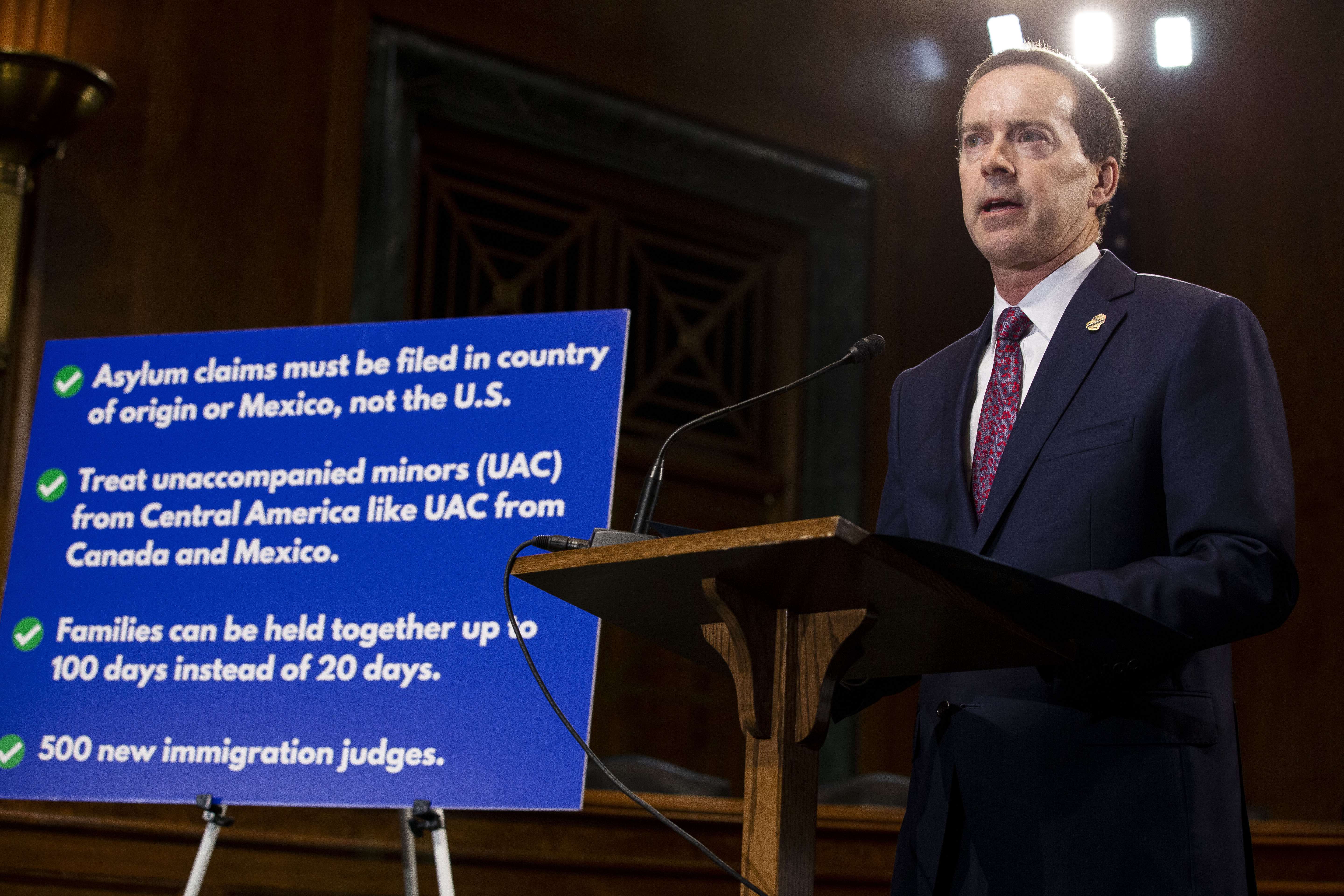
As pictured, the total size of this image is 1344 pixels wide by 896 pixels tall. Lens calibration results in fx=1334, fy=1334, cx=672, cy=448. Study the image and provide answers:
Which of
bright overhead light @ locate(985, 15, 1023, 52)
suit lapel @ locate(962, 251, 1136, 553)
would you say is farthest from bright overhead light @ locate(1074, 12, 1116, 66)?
suit lapel @ locate(962, 251, 1136, 553)

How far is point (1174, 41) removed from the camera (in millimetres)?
5383

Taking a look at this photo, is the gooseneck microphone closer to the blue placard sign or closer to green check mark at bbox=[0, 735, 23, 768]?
the blue placard sign

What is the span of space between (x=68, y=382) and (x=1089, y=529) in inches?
74.9

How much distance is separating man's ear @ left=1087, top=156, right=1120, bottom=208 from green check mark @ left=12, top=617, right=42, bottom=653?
5.99ft

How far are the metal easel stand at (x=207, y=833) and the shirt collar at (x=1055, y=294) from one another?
55.2 inches

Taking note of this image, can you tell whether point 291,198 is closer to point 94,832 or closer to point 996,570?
point 94,832

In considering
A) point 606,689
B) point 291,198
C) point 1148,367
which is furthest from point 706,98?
point 1148,367

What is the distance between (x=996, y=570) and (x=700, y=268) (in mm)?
4267

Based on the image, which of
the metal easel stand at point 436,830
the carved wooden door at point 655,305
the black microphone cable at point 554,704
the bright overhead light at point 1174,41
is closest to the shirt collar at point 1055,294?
the black microphone cable at point 554,704

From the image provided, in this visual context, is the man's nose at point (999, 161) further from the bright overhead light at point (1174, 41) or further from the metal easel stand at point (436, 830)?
the bright overhead light at point (1174, 41)

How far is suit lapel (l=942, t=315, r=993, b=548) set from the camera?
55.5 inches

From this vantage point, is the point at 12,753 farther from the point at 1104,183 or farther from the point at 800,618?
the point at 1104,183

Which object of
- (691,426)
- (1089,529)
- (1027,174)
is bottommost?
(1089,529)

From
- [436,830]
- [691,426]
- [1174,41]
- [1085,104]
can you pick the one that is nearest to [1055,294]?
[1085,104]
